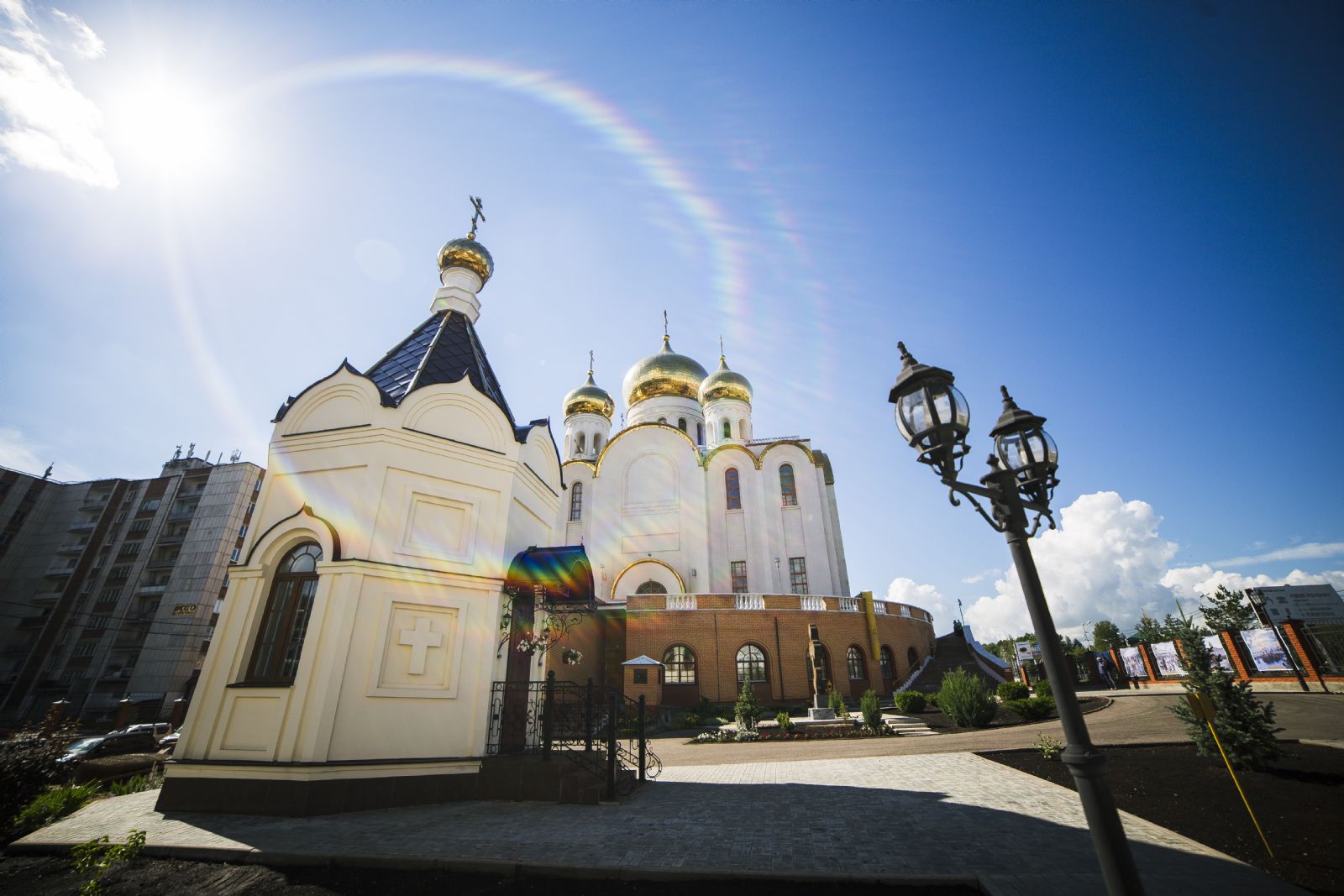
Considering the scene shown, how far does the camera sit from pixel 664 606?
23.0m

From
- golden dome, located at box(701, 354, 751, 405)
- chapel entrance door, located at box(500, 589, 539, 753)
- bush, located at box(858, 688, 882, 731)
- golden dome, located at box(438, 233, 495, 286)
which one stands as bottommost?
bush, located at box(858, 688, 882, 731)

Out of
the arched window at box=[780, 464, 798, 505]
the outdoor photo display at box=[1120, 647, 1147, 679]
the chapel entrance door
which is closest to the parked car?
the chapel entrance door

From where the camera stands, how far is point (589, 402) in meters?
36.1

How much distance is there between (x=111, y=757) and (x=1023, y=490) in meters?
22.1

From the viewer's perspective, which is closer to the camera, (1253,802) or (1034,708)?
(1253,802)

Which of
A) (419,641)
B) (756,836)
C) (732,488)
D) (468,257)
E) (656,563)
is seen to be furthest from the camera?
(732,488)

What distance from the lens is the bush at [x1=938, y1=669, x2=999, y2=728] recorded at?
574 inches

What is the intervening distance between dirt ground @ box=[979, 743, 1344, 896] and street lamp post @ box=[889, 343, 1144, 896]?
2.50 meters

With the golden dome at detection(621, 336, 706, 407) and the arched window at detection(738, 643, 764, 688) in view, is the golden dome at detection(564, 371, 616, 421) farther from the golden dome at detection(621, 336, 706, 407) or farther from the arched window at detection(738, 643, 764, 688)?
the arched window at detection(738, 643, 764, 688)

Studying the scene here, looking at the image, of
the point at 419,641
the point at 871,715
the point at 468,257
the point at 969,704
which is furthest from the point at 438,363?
the point at 969,704

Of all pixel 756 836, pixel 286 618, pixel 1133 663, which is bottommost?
pixel 756 836

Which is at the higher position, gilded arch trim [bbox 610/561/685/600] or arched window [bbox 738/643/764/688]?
gilded arch trim [bbox 610/561/685/600]

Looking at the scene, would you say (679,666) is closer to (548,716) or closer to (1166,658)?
(548,716)

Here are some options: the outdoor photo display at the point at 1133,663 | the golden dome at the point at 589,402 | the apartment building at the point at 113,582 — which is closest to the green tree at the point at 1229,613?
the outdoor photo display at the point at 1133,663
